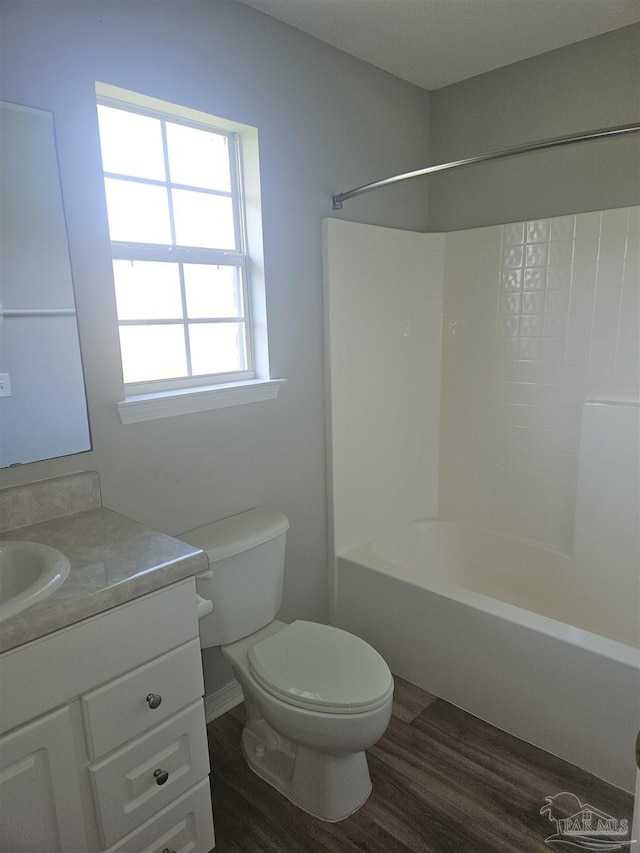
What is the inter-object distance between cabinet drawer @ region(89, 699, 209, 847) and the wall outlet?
0.89 metres

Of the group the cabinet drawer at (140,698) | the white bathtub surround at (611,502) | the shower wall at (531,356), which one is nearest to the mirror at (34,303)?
the cabinet drawer at (140,698)

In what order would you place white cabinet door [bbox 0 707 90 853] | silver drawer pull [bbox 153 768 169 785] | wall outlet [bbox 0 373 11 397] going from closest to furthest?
white cabinet door [bbox 0 707 90 853] → silver drawer pull [bbox 153 768 169 785] → wall outlet [bbox 0 373 11 397]

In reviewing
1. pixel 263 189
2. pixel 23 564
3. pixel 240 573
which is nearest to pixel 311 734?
pixel 240 573

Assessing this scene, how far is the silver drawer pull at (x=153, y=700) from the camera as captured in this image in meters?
1.21

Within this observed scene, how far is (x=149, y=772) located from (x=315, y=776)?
590 mm

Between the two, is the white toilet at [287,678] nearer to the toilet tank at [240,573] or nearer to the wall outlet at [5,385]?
the toilet tank at [240,573]

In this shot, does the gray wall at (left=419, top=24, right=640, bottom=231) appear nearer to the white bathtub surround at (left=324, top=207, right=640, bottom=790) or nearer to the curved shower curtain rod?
the white bathtub surround at (left=324, top=207, right=640, bottom=790)

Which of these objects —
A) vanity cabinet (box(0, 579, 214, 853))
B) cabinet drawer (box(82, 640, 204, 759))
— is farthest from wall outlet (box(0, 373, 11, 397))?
cabinet drawer (box(82, 640, 204, 759))

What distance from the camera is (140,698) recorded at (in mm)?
1201

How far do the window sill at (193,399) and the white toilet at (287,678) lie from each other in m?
0.41

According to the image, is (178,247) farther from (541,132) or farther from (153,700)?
(541,132)

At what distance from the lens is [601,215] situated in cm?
214

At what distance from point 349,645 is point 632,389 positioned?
1.48m

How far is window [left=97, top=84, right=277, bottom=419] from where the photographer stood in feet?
5.49
